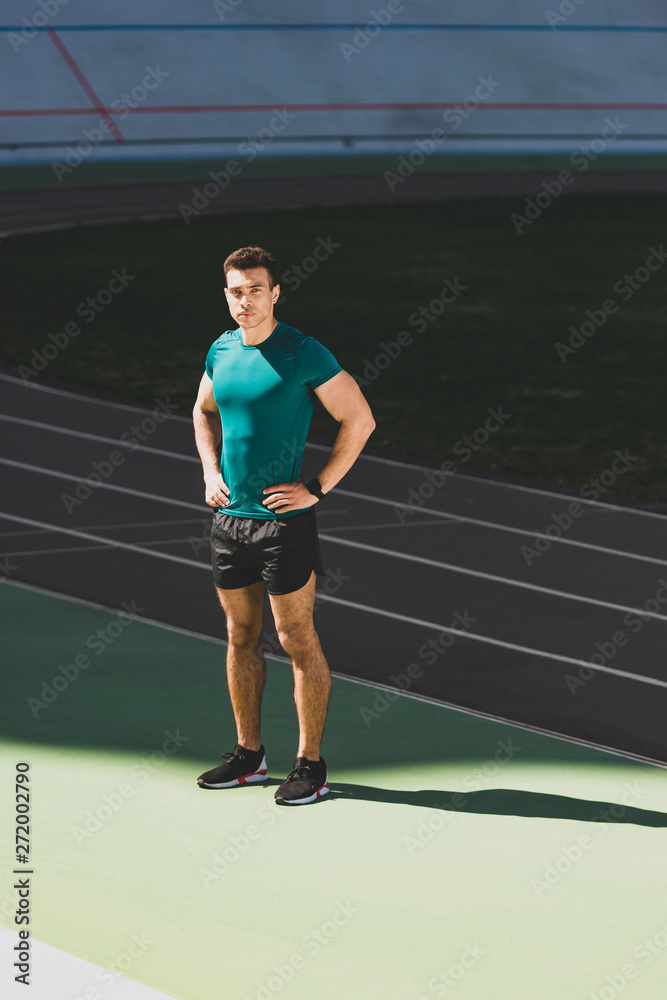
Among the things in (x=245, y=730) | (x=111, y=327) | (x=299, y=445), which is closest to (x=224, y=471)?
(x=299, y=445)

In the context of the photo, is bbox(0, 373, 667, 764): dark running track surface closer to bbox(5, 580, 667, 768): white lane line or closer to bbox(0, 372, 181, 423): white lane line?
bbox(5, 580, 667, 768): white lane line

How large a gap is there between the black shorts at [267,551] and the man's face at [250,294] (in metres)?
0.76

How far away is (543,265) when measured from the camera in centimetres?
2133

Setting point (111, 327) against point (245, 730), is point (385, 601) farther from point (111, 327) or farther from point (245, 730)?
point (111, 327)

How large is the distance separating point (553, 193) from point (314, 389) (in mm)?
23227

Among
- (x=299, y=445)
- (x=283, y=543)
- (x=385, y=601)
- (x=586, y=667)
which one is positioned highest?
(x=299, y=445)

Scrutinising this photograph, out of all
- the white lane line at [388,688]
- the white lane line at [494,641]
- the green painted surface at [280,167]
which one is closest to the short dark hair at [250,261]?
the white lane line at [388,688]

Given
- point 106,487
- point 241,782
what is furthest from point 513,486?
point 241,782

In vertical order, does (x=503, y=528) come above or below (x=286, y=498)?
below

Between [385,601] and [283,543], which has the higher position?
[283,543]

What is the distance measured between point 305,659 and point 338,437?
0.88m

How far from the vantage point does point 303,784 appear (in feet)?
17.3

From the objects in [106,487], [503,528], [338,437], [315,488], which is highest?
[338,437]

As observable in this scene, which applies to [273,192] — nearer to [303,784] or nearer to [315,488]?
[315,488]
